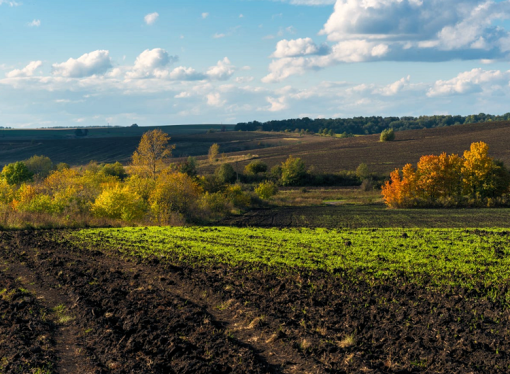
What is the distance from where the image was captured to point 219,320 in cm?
1188

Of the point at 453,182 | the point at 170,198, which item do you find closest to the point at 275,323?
the point at 170,198

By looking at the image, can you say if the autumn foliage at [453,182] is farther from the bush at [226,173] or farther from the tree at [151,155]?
the bush at [226,173]

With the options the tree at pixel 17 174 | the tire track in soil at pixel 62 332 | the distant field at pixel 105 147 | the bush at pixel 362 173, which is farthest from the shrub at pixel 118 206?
the distant field at pixel 105 147

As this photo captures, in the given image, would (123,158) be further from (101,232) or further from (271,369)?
(271,369)

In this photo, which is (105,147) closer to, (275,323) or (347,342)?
(275,323)

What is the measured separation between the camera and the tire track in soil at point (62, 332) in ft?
29.7

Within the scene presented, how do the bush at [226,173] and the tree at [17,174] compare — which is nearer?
the tree at [17,174]

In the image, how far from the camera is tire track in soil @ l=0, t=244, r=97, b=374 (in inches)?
356

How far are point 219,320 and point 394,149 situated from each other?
390 ft

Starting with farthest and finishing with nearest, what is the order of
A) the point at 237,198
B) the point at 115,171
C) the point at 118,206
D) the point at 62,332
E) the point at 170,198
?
the point at 115,171
the point at 237,198
the point at 170,198
the point at 118,206
the point at 62,332

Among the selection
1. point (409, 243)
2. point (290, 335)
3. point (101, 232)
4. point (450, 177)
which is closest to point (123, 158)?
point (450, 177)

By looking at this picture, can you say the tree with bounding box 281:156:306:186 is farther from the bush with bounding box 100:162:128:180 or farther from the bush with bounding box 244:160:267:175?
the bush with bounding box 100:162:128:180

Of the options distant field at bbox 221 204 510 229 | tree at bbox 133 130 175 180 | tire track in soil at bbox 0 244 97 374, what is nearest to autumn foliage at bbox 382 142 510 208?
distant field at bbox 221 204 510 229

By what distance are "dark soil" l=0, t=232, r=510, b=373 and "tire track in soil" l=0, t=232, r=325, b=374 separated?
0.04m
